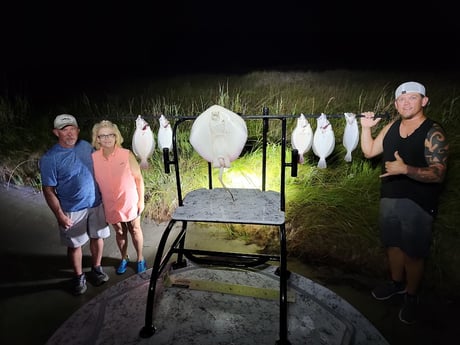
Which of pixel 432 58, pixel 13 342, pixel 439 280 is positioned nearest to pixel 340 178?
pixel 439 280

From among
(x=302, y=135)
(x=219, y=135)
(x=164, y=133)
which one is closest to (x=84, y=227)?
(x=164, y=133)

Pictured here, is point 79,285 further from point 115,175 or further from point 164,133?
point 164,133

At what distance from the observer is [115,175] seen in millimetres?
2590

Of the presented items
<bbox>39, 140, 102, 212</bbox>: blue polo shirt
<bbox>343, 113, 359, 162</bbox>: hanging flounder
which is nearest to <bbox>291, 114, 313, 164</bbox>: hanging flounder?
<bbox>343, 113, 359, 162</bbox>: hanging flounder

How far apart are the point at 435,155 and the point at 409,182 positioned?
30cm

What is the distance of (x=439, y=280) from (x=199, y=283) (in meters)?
2.50

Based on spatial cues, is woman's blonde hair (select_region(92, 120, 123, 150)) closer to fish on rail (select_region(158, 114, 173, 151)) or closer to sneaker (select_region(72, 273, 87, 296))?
fish on rail (select_region(158, 114, 173, 151))

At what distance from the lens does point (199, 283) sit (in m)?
2.42

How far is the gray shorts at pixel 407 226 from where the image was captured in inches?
89.2

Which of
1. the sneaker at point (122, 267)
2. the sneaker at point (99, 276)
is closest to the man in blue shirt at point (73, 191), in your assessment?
the sneaker at point (99, 276)

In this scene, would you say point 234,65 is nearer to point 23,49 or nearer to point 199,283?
point 23,49

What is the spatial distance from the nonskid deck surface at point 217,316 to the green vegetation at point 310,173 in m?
1.01

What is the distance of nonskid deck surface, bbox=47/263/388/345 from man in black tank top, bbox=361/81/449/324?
70 cm

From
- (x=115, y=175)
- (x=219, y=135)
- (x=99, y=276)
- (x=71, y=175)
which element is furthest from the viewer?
(x=99, y=276)
